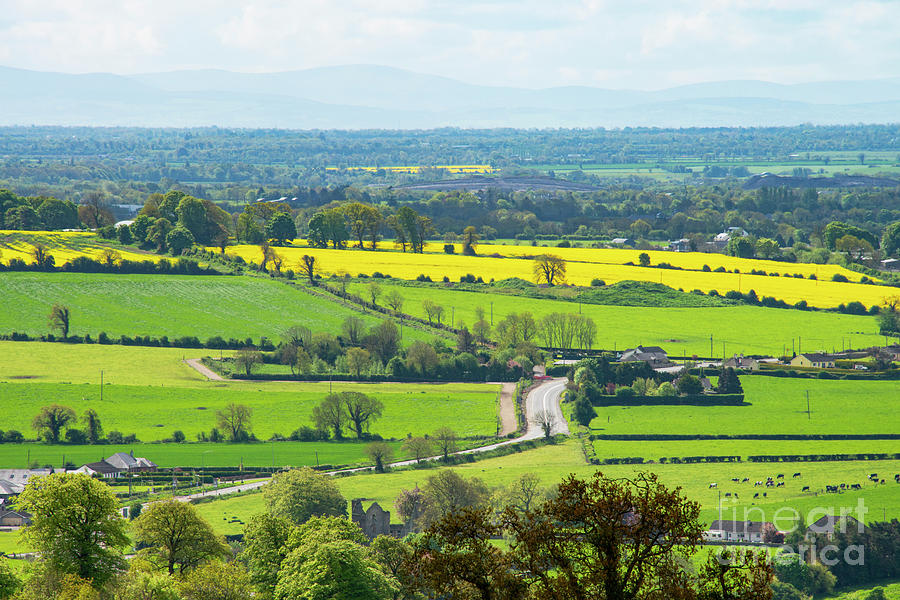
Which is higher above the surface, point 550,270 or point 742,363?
point 550,270

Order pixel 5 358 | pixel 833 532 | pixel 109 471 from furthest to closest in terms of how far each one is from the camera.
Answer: pixel 5 358
pixel 109 471
pixel 833 532

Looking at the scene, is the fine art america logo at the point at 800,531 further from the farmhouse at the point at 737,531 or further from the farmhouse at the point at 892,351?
the farmhouse at the point at 892,351

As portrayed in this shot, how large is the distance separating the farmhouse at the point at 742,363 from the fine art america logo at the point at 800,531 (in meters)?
32.2

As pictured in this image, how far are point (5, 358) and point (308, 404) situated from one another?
25813 millimetres

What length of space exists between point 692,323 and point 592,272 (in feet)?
78.7

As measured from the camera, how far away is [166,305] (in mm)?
103812

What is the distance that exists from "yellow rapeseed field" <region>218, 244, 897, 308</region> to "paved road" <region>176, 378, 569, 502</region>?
37.2 meters

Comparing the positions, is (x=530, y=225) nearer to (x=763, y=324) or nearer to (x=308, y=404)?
Result: (x=763, y=324)

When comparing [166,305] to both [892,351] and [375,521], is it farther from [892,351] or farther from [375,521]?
[892,351]

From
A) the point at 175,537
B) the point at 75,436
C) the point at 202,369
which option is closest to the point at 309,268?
the point at 202,369

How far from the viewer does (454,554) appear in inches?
826

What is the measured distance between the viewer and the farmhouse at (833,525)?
51406mm

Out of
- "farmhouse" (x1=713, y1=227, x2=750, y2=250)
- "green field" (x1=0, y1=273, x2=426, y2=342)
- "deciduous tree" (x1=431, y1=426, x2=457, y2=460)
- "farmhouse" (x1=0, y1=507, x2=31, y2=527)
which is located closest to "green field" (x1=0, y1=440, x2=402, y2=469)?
"deciduous tree" (x1=431, y1=426, x2=457, y2=460)

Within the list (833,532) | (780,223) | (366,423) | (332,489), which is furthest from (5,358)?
(780,223)
